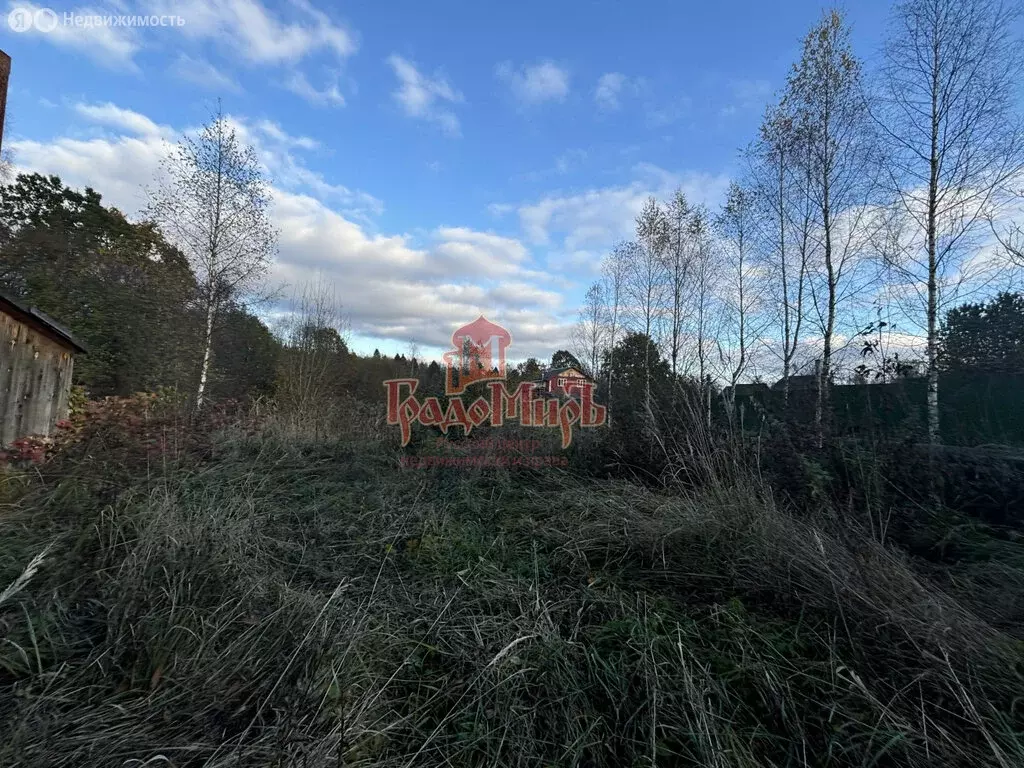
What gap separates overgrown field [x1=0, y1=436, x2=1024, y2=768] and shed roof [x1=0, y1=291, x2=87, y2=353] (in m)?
2.30

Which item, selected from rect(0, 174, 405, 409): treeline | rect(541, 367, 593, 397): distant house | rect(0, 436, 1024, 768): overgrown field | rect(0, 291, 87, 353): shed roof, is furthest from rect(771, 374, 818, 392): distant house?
rect(0, 291, 87, 353): shed roof

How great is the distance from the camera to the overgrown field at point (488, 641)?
138cm

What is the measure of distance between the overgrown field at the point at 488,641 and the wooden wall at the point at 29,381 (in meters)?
2.01

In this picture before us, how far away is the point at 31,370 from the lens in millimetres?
4293

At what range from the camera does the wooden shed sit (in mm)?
4074

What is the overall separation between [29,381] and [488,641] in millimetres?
5700

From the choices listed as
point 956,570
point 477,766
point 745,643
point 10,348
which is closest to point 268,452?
point 10,348

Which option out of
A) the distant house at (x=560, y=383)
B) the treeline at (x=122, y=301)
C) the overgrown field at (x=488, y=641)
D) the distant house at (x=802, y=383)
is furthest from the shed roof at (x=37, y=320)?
the distant house at (x=802, y=383)

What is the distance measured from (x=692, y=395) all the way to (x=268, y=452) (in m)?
4.90

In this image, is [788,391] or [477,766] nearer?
[477,766]

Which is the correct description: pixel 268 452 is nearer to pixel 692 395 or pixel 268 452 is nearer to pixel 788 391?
pixel 692 395

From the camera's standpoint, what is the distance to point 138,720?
1345mm

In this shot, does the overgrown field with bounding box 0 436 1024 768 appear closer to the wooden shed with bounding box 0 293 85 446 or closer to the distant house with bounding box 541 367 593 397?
the wooden shed with bounding box 0 293 85 446

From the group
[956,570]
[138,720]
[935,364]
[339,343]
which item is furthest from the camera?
[339,343]
